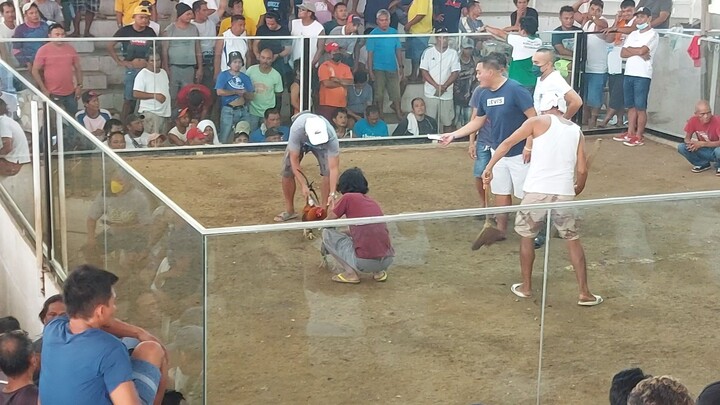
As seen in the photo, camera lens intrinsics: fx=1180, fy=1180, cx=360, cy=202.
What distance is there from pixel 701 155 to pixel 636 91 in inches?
52.3

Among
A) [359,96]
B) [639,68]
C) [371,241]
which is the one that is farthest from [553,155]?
[639,68]

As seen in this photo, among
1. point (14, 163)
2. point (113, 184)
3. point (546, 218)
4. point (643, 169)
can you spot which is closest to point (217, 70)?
point (14, 163)

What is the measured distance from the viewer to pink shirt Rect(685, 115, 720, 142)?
12.7 m

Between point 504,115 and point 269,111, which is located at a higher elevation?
point 504,115

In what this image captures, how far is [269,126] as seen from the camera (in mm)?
12922

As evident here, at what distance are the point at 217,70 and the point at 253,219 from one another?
247cm

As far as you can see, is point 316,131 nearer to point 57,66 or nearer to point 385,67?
point 385,67

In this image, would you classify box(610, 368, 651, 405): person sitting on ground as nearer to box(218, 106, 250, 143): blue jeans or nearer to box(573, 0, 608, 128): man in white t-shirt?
box(218, 106, 250, 143): blue jeans

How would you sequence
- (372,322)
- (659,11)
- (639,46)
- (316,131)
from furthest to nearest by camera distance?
(659,11), (639,46), (316,131), (372,322)

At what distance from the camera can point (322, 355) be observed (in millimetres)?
6098

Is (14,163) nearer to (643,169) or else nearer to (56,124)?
(56,124)

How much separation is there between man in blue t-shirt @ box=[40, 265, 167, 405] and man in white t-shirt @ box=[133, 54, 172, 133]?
7.50m

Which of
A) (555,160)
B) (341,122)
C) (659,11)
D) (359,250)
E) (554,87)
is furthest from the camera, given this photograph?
(659,11)

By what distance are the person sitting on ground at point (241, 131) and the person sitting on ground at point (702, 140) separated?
15.7 feet
